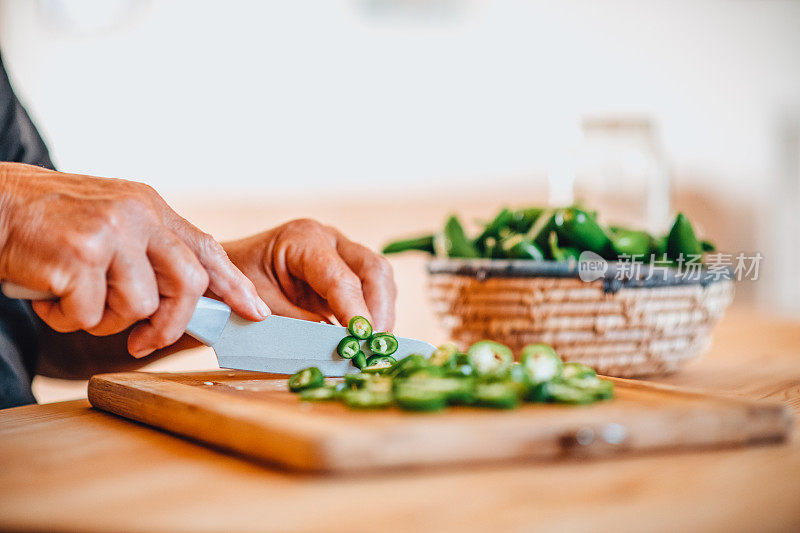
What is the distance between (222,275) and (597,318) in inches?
22.3

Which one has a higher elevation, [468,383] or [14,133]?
[14,133]

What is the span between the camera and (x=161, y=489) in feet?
1.99

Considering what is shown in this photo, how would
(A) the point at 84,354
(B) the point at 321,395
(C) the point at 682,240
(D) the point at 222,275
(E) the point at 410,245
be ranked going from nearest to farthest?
(B) the point at 321,395 → (D) the point at 222,275 → (C) the point at 682,240 → (A) the point at 84,354 → (E) the point at 410,245

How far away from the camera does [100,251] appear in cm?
78

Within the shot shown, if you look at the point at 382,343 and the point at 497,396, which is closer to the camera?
the point at 497,396

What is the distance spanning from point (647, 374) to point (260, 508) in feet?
2.83

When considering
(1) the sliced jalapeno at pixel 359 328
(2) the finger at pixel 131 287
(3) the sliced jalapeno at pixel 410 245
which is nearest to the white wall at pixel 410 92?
(3) the sliced jalapeno at pixel 410 245

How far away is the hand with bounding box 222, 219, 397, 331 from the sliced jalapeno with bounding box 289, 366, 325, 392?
0.23m

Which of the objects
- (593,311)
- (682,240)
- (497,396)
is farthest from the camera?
(682,240)

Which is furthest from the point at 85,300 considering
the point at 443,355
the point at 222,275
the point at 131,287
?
the point at 443,355

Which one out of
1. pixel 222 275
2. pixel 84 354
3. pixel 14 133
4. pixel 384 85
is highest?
pixel 384 85

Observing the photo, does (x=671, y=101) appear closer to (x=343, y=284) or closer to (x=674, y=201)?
(x=674, y=201)

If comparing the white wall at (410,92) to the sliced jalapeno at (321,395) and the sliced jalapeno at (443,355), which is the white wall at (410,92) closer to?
the sliced jalapeno at (443,355)

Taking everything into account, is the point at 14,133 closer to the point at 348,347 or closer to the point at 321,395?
the point at 348,347
